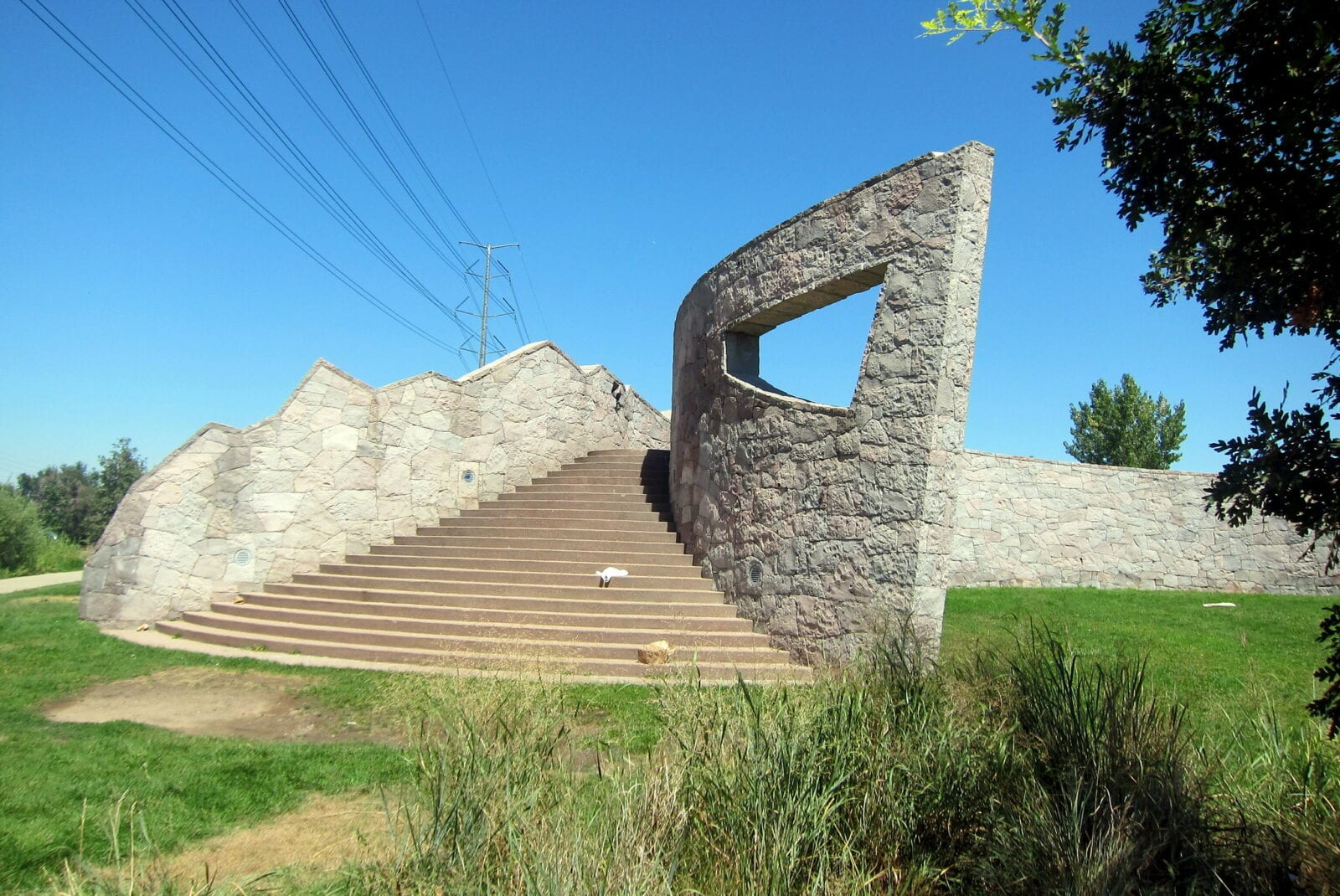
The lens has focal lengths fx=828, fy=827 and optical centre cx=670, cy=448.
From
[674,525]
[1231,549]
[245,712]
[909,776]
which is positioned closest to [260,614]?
[245,712]

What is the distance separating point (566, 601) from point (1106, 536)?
37.5 feet

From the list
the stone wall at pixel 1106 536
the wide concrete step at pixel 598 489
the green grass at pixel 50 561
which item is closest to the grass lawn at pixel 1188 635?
the stone wall at pixel 1106 536

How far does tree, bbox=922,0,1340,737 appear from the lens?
2.33m

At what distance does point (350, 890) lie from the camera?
8.69ft

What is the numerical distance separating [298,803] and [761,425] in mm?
5413

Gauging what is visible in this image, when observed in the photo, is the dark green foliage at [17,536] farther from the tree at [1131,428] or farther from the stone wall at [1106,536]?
the tree at [1131,428]

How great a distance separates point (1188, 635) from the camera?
30.3 feet

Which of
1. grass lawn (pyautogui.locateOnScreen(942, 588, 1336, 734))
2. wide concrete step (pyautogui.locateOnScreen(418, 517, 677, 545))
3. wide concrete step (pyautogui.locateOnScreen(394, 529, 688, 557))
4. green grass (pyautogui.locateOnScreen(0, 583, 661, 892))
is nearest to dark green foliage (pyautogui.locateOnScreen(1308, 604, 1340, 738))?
grass lawn (pyautogui.locateOnScreen(942, 588, 1336, 734))

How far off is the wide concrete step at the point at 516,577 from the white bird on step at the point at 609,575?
5 centimetres

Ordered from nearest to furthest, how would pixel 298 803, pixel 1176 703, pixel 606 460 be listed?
pixel 1176 703
pixel 298 803
pixel 606 460

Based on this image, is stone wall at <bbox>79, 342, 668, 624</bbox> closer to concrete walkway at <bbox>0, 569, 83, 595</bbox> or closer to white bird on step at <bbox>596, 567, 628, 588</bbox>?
white bird on step at <bbox>596, 567, 628, 588</bbox>

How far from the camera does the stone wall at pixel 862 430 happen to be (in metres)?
6.86

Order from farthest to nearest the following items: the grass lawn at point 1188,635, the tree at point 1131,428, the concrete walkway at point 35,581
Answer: the tree at point 1131,428 < the concrete walkway at point 35,581 < the grass lawn at point 1188,635

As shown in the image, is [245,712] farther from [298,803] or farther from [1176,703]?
[1176,703]
